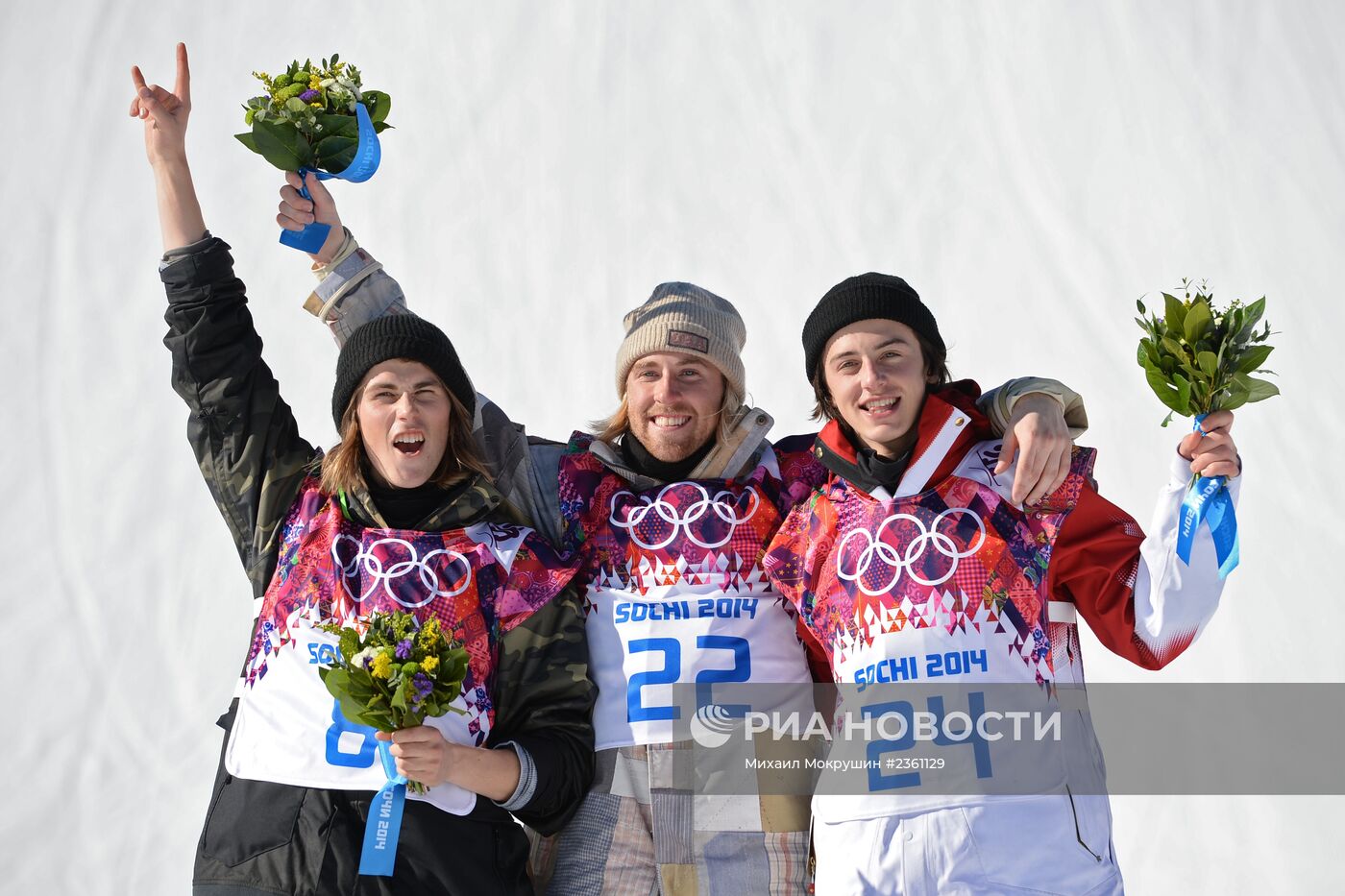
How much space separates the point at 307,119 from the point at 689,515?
5.19ft

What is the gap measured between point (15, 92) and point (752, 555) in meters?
6.91

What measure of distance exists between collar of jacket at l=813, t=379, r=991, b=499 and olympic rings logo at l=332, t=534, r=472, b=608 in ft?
3.28

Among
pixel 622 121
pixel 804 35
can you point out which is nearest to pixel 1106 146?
pixel 804 35

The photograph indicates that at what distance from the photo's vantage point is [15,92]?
771 cm

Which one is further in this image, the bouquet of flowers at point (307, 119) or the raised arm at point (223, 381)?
the bouquet of flowers at point (307, 119)

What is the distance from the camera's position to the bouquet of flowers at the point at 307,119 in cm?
338

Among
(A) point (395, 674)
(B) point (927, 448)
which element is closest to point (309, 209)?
(A) point (395, 674)

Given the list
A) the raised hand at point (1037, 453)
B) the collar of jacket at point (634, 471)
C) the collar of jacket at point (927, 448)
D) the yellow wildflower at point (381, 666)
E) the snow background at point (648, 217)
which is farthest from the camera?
the snow background at point (648, 217)

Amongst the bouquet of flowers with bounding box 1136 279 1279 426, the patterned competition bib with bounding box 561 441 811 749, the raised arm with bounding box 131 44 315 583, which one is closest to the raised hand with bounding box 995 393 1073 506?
the bouquet of flowers with bounding box 1136 279 1279 426

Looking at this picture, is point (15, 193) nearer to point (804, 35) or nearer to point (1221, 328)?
point (804, 35)

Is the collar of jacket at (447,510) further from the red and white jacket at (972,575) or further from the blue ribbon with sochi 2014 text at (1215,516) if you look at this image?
the blue ribbon with sochi 2014 text at (1215,516)

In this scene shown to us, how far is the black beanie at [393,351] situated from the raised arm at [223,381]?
0.71ft

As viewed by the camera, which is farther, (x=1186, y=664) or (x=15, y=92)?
(x=15, y=92)

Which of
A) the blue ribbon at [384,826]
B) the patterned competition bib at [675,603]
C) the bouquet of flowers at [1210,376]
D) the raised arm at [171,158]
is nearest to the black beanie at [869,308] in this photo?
the patterned competition bib at [675,603]
